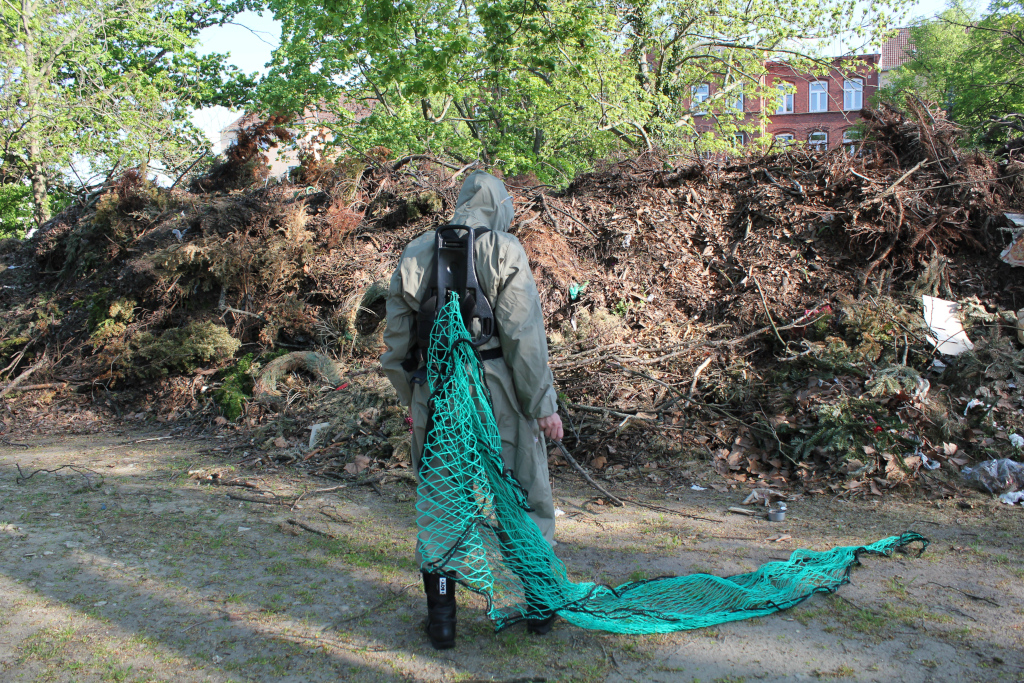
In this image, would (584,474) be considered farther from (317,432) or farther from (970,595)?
(317,432)

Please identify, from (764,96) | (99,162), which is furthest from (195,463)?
(764,96)

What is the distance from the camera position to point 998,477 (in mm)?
4551

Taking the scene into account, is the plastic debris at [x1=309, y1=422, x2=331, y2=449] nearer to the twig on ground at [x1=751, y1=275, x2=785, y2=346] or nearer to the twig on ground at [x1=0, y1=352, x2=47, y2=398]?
the twig on ground at [x1=751, y1=275, x2=785, y2=346]

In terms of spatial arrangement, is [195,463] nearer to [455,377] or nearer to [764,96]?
[455,377]

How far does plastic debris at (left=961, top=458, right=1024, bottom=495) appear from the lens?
4504mm

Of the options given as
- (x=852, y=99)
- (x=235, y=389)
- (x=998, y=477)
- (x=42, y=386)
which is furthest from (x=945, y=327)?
(x=852, y=99)

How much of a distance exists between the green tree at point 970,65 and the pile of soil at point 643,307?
8495 millimetres

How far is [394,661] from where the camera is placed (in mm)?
2672

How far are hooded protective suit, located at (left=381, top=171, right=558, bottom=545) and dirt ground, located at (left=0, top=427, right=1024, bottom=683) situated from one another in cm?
77

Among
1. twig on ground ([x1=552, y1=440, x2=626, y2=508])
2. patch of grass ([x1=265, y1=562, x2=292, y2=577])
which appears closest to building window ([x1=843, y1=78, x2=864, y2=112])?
twig on ground ([x1=552, y1=440, x2=626, y2=508])

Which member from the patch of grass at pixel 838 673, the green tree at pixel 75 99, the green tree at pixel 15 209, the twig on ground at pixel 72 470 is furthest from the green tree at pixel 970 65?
the green tree at pixel 15 209

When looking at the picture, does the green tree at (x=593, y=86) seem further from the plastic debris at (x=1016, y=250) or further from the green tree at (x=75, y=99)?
the plastic debris at (x=1016, y=250)

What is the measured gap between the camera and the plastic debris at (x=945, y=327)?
5785 millimetres

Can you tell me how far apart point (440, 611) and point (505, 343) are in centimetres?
120
